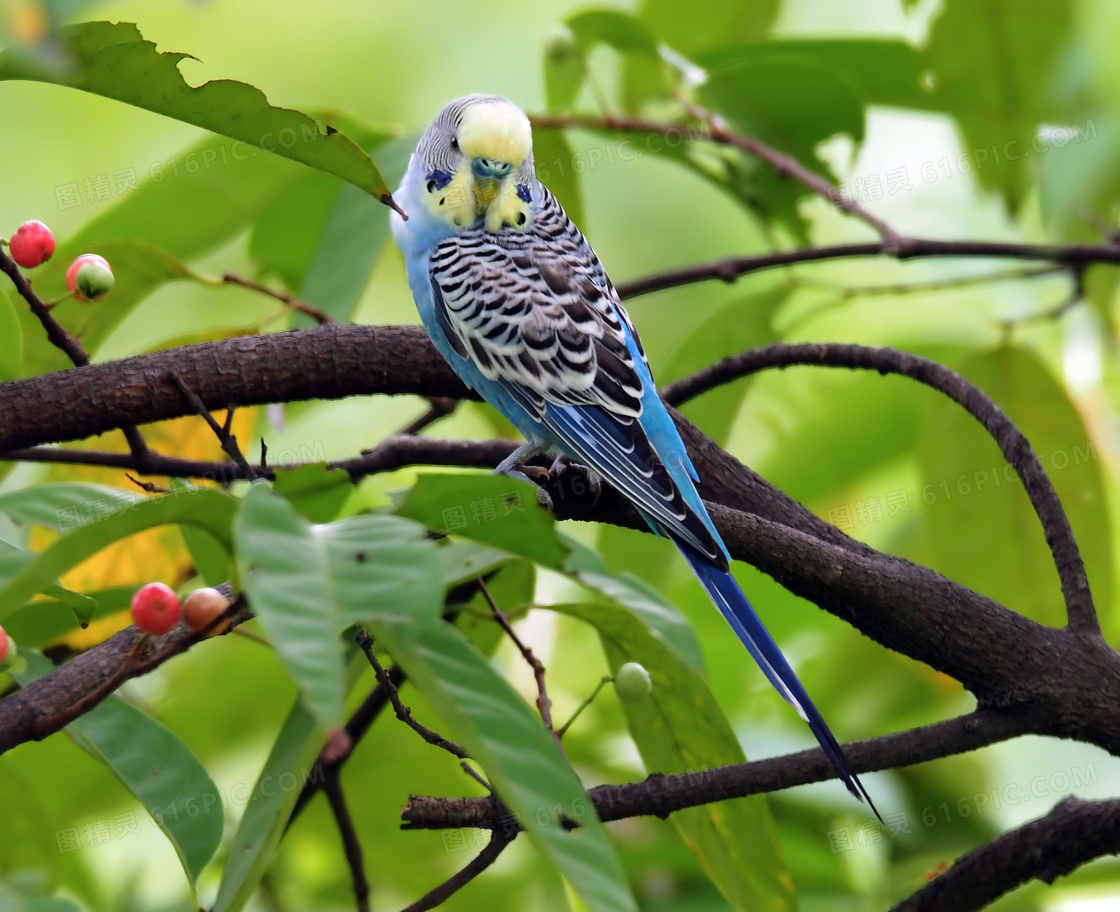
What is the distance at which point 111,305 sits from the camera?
6.31ft

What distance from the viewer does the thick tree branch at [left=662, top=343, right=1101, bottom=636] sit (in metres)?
1.46

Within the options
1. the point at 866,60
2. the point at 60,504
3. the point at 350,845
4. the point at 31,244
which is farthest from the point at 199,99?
the point at 866,60

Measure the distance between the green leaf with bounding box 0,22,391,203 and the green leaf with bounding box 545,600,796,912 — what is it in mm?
617

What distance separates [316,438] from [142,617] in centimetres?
235

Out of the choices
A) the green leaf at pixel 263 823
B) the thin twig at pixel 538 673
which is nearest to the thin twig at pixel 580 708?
the thin twig at pixel 538 673

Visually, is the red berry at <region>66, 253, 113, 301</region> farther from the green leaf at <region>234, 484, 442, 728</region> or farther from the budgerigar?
the green leaf at <region>234, 484, 442, 728</region>

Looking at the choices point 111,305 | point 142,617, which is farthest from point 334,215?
point 142,617

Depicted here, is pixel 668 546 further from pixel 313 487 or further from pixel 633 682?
pixel 313 487

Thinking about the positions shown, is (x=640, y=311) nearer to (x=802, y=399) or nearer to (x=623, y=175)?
(x=623, y=175)

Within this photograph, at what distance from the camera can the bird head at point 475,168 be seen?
1.91 m

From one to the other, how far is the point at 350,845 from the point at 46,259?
892 millimetres

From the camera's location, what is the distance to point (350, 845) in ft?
5.28

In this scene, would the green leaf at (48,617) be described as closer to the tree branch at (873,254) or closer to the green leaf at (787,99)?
the tree branch at (873,254)

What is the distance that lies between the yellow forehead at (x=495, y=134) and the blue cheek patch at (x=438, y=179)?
0.09 meters
